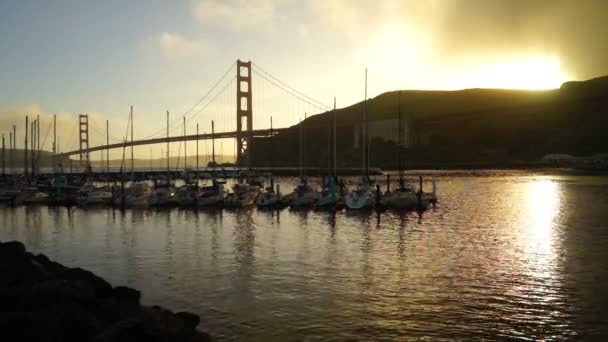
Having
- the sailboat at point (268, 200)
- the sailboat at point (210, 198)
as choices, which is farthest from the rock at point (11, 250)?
the sailboat at point (210, 198)

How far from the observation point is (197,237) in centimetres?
2417

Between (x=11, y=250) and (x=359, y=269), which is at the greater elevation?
(x=11, y=250)

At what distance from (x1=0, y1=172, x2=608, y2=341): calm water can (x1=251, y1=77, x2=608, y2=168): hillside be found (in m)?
98.5

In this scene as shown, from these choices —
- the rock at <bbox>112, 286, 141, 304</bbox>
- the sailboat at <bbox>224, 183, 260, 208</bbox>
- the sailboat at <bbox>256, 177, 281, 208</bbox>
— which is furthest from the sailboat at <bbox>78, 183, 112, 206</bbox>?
the rock at <bbox>112, 286, 141, 304</bbox>

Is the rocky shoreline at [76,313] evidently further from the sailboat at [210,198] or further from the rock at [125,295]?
Answer: the sailboat at [210,198]

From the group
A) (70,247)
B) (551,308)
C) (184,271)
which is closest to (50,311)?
(184,271)

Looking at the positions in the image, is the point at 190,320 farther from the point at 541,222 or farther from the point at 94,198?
the point at 94,198

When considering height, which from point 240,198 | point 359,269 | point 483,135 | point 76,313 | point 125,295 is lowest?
point 359,269

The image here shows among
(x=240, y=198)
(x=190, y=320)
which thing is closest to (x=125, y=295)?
(x=190, y=320)

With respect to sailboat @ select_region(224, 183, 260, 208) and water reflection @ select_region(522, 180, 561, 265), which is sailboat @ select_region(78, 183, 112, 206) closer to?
sailboat @ select_region(224, 183, 260, 208)

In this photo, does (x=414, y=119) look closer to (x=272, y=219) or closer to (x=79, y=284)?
(x=272, y=219)

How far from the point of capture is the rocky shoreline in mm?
8164

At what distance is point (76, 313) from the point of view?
28.6 feet

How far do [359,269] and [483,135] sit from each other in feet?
453
